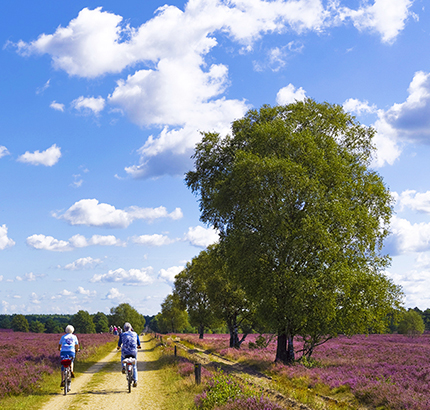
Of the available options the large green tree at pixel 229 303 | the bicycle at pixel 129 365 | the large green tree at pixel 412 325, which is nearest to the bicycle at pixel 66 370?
the bicycle at pixel 129 365

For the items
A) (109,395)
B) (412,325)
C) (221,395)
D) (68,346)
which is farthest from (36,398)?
(412,325)

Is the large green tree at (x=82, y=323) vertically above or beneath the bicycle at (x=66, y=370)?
beneath

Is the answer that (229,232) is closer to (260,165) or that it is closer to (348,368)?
(260,165)

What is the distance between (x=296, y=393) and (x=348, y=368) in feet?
25.7

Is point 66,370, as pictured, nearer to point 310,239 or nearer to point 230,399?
point 230,399

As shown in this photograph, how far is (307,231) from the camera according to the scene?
2002 centimetres

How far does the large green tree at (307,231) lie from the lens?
66.2 feet

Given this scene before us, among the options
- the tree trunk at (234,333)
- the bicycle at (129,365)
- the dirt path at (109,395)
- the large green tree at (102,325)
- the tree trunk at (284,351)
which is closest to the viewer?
the dirt path at (109,395)

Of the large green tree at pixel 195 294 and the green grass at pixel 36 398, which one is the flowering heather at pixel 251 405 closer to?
the green grass at pixel 36 398

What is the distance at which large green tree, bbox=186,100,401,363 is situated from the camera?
66.2ft

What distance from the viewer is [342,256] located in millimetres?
20906

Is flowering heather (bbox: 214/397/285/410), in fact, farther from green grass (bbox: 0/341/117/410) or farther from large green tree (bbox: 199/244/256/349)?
large green tree (bbox: 199/244/256/349)

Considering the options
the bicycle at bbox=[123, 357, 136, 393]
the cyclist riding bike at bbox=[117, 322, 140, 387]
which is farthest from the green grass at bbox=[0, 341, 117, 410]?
the cyclist riding bike at bbox=[117, 322, 140, 387]

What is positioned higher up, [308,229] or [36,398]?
[308,229]
